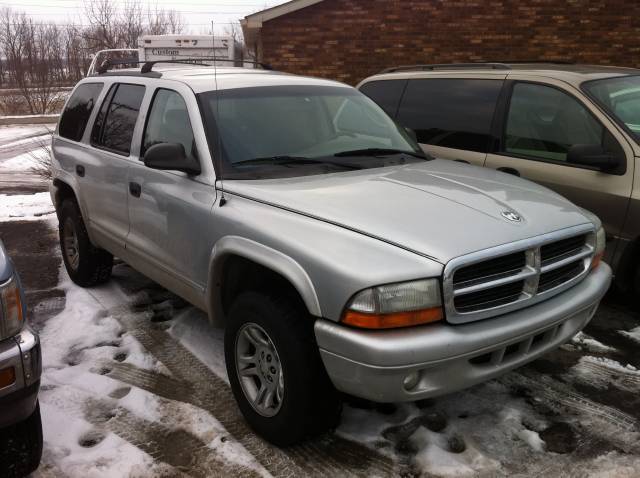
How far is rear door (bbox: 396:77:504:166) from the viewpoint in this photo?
472 cm

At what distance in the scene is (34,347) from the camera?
225cm

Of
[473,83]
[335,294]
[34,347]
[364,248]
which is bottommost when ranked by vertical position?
[34,347]

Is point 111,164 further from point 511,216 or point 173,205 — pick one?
point 511,216

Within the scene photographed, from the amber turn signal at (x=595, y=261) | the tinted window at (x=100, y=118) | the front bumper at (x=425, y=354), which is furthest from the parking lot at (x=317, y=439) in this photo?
the tinted window at (x=100, y=118)

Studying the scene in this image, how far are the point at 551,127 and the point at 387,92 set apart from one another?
1.82 metres

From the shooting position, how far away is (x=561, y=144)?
4.27 meters

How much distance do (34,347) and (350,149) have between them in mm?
2086

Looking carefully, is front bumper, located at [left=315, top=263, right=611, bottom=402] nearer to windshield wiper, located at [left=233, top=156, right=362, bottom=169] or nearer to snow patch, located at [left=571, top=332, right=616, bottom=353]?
windshield wiper, located at [left=233, top=156, right=362, bottom=169]

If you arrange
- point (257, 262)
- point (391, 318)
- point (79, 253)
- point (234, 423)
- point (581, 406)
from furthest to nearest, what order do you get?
point (79, 253), point (581, 406), point (234, 423), point (257, 262), point (391, 318)

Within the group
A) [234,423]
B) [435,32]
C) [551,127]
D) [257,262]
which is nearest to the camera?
[257,262]

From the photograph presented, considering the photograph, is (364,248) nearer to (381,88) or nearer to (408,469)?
(408,469)

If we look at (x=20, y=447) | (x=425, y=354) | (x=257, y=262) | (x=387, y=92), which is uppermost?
(x=387, y=92)

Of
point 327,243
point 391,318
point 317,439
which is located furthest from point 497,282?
point 317,439

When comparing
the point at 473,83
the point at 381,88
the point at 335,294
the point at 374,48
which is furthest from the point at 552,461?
the point at 374,48
